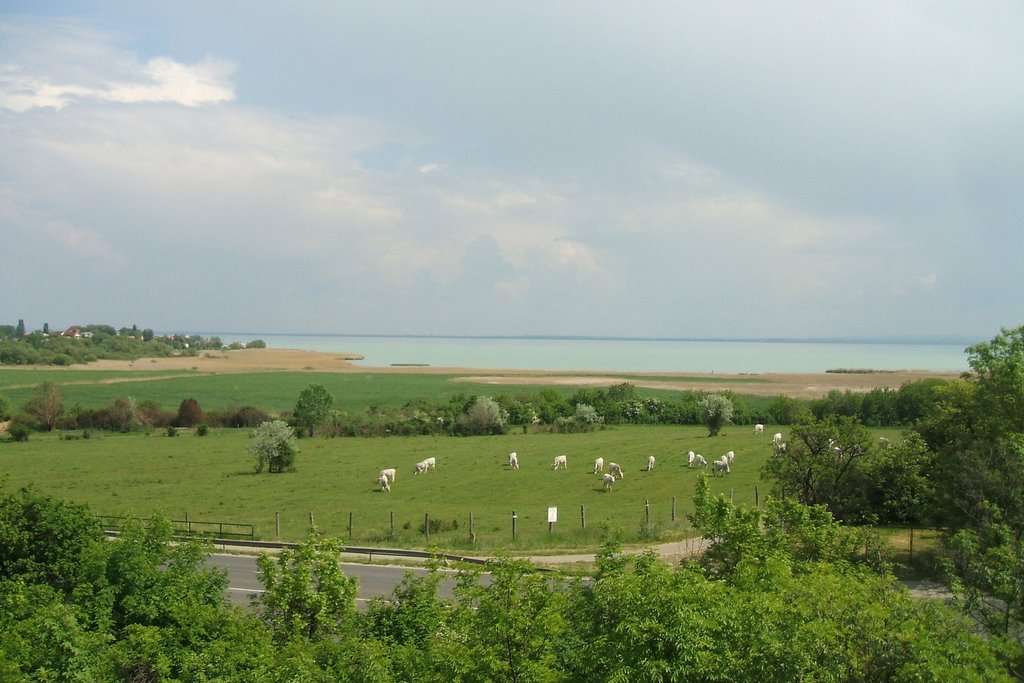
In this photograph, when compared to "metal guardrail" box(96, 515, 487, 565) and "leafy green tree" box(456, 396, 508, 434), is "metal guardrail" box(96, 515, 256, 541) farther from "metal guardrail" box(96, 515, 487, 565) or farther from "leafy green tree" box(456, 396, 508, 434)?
"leafy green tree" box(456, 396, 508, 434)

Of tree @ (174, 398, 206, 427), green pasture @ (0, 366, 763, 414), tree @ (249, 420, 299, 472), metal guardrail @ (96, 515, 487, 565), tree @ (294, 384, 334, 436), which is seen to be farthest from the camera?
green pasture @ (0, 366, 763, 414)

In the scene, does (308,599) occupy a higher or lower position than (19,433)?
higher

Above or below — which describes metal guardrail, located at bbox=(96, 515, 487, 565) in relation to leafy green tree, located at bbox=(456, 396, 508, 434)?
below

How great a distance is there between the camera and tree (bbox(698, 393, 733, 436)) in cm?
7506

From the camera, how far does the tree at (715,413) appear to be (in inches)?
2955

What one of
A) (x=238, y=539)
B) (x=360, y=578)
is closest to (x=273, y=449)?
(x=238, y=539)

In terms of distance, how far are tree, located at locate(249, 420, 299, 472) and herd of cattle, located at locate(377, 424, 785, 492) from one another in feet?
27.0

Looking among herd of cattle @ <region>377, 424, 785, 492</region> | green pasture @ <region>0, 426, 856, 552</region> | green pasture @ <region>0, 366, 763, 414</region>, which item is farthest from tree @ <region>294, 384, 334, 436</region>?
herd of cattle @ <region>377, 424, 785, 492</region>

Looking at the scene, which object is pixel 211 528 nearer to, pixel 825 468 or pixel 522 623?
pixel 825 468

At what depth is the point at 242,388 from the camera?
148 meters

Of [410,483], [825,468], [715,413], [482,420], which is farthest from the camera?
[482,420]

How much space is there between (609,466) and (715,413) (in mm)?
22973

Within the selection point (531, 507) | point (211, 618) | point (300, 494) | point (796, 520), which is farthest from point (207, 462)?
point (796, 520)

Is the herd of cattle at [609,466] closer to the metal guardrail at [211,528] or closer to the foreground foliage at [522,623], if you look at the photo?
the metal guardrail at [211,528]
